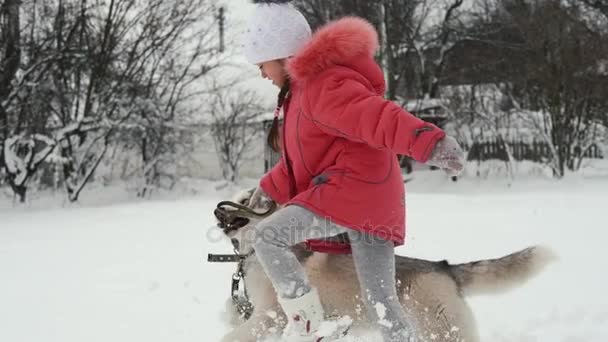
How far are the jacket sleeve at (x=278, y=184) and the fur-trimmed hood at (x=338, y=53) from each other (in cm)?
51

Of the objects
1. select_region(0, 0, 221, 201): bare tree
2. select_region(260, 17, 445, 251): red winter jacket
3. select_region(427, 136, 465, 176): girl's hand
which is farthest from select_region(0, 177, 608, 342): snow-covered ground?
select_region(0, 0, 221, 201): bare tree

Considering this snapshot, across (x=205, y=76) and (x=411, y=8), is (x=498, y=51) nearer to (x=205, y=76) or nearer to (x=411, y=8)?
(x=411, y=8)

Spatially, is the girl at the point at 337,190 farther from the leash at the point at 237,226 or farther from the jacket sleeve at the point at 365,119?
the leash at the point at 237,226

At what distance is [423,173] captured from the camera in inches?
663

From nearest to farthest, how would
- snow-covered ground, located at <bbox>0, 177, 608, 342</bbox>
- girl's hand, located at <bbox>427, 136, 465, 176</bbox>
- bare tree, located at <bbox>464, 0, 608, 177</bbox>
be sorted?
girl's hand, located at <bbox>427, 136, 465, 176</bbox> < snow-covered ground, located at <bbox>0, 177, 608, 342</bbox> < bare tree, located at <bbox>464, 0, 608, 177</bbox>

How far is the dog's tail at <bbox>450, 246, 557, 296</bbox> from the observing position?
254 centimetres

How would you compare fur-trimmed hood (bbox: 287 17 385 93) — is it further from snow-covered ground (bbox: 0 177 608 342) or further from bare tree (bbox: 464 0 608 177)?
bare tree (bbox: 464 0 608 177)

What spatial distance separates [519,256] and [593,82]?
12560 mm

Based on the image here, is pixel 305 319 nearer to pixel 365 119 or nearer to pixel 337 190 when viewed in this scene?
pixel 337 190

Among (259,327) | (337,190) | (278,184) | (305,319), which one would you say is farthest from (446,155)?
(259,327)

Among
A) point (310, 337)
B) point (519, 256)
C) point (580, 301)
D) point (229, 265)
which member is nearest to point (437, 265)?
point (519, 256)

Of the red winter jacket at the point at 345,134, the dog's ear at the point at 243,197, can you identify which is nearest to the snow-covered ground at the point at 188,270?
the dog's ear at the point at 243,197

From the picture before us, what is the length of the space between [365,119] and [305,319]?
28.9 inches

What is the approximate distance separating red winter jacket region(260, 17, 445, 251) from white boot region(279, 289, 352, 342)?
301 millimetres
